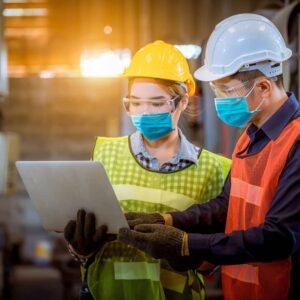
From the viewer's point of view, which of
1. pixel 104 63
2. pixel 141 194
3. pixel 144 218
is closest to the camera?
pixel 144 218

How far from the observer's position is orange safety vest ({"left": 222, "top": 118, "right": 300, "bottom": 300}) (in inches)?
86.0

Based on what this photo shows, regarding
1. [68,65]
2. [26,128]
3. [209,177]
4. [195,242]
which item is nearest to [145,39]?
[68,65]

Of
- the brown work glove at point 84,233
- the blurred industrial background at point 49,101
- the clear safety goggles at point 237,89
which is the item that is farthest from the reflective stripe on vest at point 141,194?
the blurred industrial background at point 49,101

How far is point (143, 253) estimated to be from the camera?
2.62 meters

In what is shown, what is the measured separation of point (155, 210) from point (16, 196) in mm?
5791

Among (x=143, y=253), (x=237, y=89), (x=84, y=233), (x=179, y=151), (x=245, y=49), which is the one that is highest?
(x=245, y=49)

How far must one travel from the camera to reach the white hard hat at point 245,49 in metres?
2.30

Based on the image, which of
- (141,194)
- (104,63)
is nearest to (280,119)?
(141,194)

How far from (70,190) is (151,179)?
1.25 ft

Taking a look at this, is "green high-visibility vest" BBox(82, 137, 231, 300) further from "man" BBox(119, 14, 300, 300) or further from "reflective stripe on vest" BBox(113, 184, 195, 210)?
"man" BBox(119, 14, 300, 300)

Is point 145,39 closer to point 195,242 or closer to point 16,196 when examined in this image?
point 16,196

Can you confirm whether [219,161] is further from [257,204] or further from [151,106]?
[257,204]

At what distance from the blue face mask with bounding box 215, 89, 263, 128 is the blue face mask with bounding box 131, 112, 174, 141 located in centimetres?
29

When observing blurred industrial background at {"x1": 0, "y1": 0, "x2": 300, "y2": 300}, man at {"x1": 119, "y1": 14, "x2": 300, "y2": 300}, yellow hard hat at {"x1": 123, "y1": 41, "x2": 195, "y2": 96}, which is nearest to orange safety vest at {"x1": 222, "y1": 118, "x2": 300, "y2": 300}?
man at {"x1": 119, "y1": 14, "x2": 300, "y2": 300}
